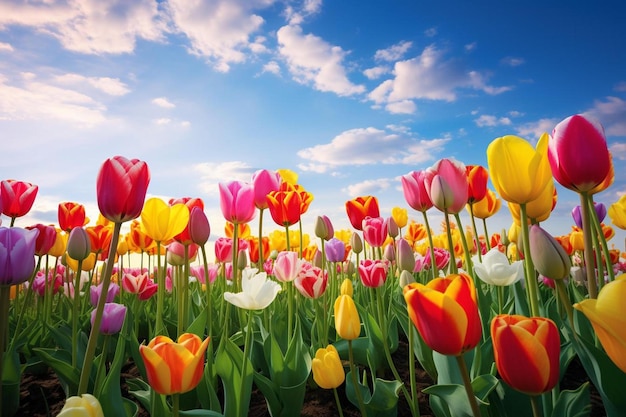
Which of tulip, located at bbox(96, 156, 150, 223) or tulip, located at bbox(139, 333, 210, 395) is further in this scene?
tulip, located at bbox(96, 156, 150, 223)

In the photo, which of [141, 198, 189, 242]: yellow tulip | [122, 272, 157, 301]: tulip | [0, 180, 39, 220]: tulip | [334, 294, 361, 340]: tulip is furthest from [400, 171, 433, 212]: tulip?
[0, 180, 39, 220]: tulip

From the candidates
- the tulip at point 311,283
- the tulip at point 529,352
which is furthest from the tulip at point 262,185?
the tulip at point 529,352

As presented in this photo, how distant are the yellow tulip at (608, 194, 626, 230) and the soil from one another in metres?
1.07

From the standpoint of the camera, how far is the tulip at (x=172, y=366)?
129 centimetres

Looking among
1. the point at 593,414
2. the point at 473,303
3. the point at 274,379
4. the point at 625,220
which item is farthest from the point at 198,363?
the point at 625,220

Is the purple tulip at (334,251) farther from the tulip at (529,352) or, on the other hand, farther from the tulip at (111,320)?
the tulip at (529,352)

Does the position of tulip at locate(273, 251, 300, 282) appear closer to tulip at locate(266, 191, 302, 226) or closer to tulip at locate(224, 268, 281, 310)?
tulip at locate(266, 191, 302, 226)

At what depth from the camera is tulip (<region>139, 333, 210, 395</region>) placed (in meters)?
1.29

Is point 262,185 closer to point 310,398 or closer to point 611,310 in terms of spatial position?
point 310,398

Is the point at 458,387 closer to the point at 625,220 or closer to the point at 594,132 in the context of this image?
the point at 594,132

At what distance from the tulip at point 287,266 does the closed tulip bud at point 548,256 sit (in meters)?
1.60

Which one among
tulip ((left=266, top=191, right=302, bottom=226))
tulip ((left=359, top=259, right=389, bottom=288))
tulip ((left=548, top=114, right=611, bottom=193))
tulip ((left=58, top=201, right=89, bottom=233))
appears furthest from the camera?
tulip ((left=58, top=201, right=89, bottom=233))

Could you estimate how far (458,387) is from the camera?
5.28 ft

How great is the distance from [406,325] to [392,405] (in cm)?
72
